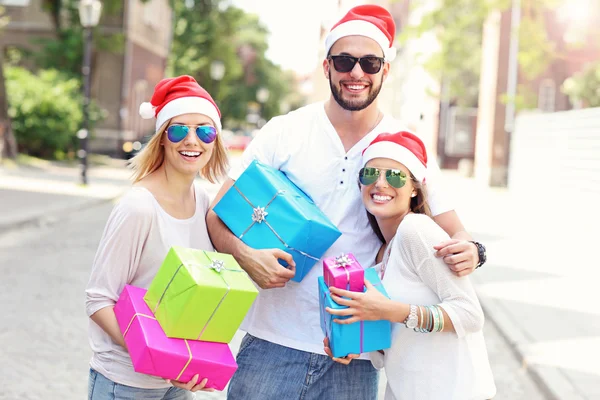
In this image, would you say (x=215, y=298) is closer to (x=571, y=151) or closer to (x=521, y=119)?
(x=571, y=151)

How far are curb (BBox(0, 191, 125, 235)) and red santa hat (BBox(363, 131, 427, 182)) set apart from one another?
9.86 metres

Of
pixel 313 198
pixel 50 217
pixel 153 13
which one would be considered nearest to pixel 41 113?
pixel 50 217

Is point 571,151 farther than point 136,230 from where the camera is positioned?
Yes

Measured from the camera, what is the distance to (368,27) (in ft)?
10.5

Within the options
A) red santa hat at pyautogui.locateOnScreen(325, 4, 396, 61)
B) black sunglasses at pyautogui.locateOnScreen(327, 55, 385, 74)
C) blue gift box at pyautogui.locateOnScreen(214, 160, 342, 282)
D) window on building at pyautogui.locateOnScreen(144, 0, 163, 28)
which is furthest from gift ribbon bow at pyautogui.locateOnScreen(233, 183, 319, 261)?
window on building at pyautogui.locateOnScreen(144, 0, 163, 28)

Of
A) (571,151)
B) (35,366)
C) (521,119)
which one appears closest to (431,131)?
(521,119)

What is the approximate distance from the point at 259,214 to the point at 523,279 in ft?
25.7

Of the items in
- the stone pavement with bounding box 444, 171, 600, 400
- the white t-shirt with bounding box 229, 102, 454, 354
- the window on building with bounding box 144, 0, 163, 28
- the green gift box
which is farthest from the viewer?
the window on building with bounding box 144, 0, 163, 28

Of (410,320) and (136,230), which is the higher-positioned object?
(136,230)

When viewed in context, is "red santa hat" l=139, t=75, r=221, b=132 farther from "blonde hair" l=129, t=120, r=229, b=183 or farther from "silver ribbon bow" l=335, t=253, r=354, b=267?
"silver ribbon bow" l=335, t=253, r=354, b=267

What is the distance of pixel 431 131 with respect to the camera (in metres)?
41.0

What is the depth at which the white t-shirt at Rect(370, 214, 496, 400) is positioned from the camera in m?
2.59

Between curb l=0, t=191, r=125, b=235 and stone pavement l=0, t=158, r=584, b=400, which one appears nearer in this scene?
stone pavement l=0, t=158, r=584, b=400

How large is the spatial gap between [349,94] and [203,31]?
38.4 m
